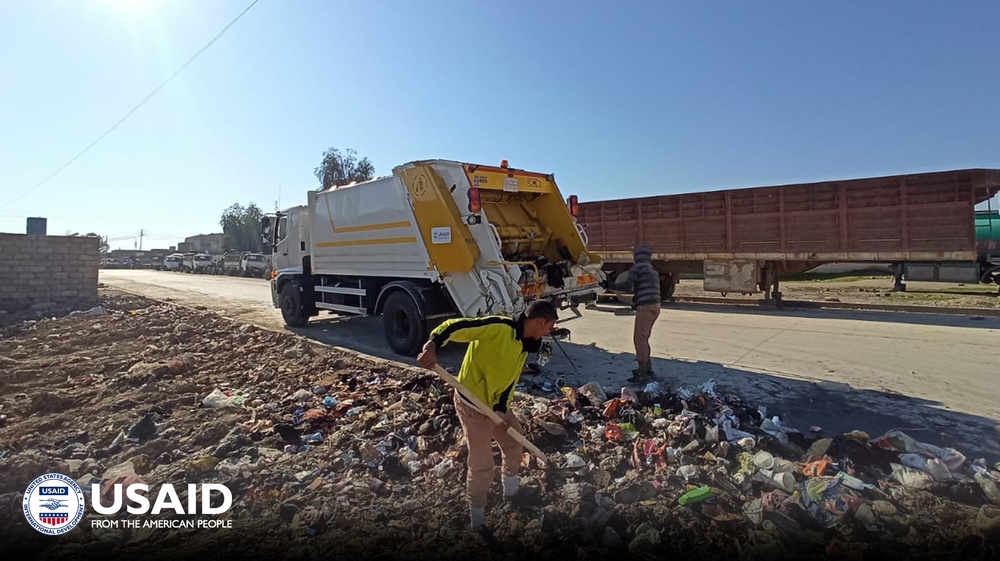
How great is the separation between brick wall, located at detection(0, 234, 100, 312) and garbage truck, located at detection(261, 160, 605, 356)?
7.90 meters

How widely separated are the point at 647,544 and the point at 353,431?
2.32 metres

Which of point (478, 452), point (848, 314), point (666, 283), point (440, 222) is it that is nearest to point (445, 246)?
point (440, 222)

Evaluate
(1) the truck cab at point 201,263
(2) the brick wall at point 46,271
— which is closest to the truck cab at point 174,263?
(1) the truck cab at point 201,263

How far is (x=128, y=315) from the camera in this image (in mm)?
10578

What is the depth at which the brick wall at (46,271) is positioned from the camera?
11.5 m

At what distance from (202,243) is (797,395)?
7013 cm

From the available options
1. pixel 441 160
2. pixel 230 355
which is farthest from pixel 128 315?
pixel 441 160

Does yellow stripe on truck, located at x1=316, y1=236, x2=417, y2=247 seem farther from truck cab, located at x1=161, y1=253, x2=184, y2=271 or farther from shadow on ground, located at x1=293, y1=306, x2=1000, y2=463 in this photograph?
truck cab, located at x1=161, y1=253, x2=184, y2=271

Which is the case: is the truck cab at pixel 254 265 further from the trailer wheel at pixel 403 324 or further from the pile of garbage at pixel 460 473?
the pile of garbage at pixel 460 473

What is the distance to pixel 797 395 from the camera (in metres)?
4.59

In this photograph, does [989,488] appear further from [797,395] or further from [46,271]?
[46,271]

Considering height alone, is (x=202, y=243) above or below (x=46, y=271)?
above

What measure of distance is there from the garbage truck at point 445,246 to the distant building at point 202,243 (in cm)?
5843

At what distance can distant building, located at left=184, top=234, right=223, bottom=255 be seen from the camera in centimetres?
6031
